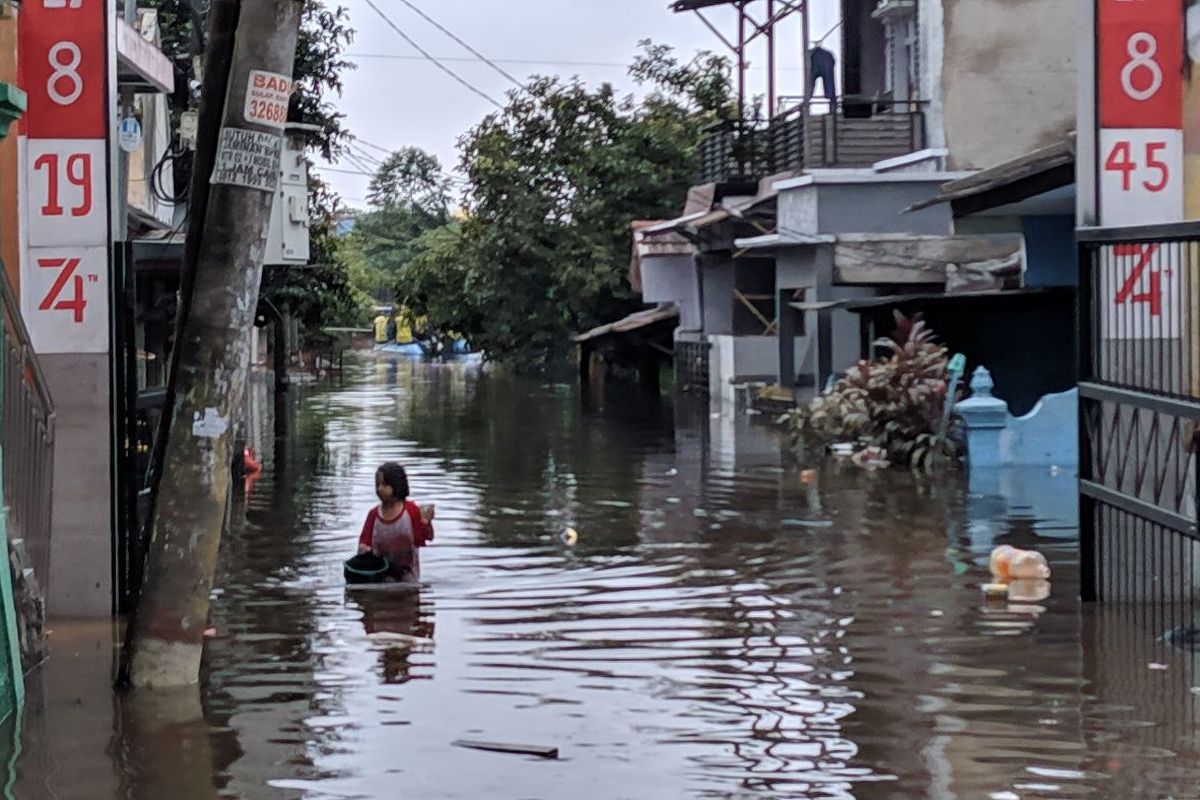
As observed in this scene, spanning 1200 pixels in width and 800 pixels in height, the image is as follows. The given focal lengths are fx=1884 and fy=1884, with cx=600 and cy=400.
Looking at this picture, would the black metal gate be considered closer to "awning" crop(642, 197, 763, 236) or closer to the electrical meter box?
"awning" crop(642, 197, 763, 236)

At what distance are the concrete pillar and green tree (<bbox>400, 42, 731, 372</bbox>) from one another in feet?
91.9

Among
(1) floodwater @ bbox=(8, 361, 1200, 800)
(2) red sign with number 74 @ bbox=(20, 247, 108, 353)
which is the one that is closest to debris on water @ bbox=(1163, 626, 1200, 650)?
(1) floodwater @ bbox=(8, 361, 1200, 800)

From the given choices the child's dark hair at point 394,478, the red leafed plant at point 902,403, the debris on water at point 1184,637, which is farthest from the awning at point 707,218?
the debris on water at point 1184,637

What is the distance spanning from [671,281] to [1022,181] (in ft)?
83.2

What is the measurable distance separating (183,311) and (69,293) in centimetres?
259

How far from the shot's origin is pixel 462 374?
190 ft

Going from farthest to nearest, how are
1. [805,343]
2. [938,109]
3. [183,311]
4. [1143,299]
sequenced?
[805,343]
[938,109]
[1143,299]
[183,311]

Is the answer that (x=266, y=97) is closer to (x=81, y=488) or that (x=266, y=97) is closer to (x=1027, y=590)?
(x=81, y=488)

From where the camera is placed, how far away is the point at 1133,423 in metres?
10.6

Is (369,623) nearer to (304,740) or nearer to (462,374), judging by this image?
(304,740)

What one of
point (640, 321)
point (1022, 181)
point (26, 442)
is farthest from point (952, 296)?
point (640, 321)

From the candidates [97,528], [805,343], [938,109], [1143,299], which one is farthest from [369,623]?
[805,343]

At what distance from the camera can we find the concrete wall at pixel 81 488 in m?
11.1

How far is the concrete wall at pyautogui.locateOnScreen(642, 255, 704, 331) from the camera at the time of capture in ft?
139
